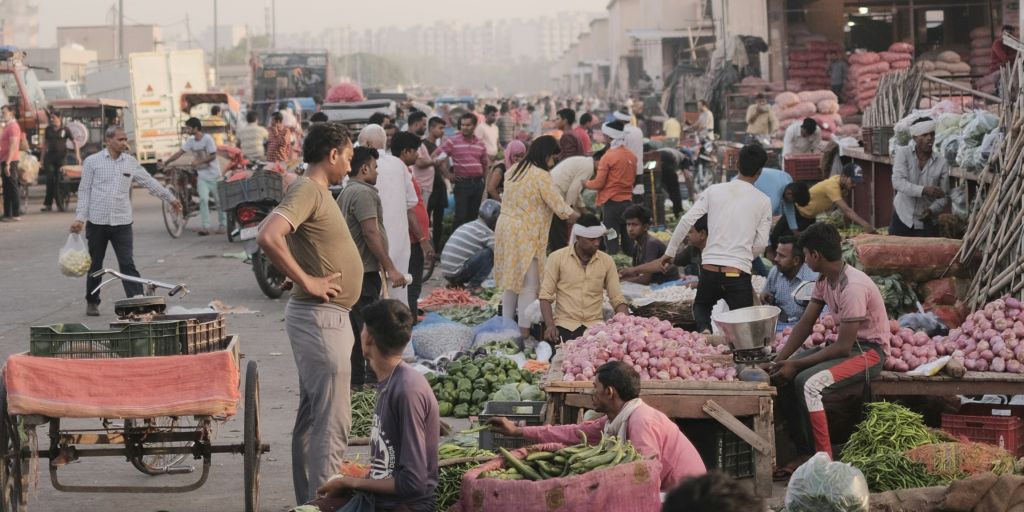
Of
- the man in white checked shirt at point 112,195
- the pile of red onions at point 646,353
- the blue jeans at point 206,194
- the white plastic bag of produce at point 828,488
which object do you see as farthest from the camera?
the blue jeans at point 206,194

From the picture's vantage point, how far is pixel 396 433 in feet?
12.8

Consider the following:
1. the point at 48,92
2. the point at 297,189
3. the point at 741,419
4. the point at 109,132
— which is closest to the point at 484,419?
the point at 741,419

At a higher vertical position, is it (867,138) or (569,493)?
(867,138)

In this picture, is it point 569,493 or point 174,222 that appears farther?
point 174,222

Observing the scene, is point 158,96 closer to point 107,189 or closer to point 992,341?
point 107,189

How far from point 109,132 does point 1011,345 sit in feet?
26.1

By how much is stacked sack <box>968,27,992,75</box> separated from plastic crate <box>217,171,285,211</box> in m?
16.5

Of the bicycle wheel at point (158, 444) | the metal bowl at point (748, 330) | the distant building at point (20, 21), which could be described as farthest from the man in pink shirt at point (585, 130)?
the distant building at point (20, 21)

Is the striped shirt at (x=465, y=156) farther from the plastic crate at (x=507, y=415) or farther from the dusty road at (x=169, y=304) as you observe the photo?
the plastic crate at (x=507, y=415)

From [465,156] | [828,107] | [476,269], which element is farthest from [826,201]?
[828,107]

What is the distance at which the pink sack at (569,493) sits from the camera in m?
3.78

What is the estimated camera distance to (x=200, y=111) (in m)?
29.2

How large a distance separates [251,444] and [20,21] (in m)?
188

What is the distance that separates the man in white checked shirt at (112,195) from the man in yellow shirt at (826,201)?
6182mm
